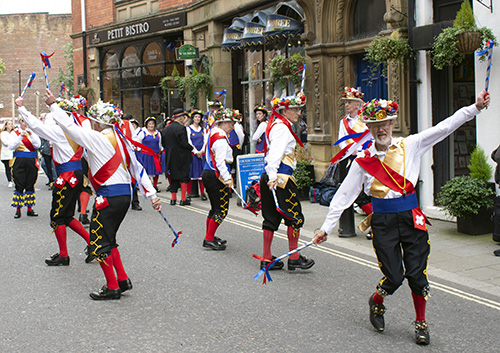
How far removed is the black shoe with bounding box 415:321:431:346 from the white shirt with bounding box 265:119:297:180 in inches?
104

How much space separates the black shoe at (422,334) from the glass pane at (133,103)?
21620 millimetres

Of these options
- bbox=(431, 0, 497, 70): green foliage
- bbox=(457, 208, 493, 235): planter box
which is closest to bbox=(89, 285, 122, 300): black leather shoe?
bbox=(457, 208, 493, 235): planter box

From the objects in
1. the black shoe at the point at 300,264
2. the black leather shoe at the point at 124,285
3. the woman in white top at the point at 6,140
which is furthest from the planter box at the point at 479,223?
the woman in white top at the point at 6,140

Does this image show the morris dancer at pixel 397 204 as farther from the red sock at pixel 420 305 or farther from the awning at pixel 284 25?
the awning at pixel 284 25

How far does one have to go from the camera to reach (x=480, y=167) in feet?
30.9

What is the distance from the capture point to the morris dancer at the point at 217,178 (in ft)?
28.5

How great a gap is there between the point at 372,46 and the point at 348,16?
10.1ft

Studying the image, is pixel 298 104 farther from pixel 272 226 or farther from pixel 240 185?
pixel 240 185

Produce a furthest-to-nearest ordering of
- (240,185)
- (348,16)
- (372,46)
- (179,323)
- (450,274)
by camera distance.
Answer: (348,16)
(240,185)
(372,46)
(450,274)
(179,323)

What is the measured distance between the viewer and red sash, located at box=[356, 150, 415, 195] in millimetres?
4945

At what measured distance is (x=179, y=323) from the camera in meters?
5.51

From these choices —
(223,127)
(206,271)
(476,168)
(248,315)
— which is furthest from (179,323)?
(476,168)

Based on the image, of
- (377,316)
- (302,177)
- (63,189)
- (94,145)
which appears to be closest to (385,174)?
(377,316)

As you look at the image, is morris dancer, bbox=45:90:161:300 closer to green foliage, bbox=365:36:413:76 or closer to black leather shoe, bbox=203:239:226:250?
black leather shoe, bbox=203:239:226:250
